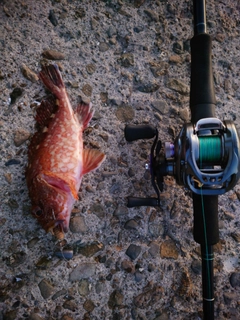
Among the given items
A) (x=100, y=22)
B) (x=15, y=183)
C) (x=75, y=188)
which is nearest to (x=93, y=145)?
(x=75, y=188)

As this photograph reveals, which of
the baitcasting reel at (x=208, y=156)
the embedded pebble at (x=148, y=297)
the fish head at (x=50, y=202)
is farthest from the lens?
the embedded pebble at (x=148, y=297)

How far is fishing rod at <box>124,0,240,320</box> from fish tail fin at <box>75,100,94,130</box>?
36 cm

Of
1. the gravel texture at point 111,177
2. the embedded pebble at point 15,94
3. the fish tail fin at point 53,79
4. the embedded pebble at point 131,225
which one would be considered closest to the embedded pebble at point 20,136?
the gravel texture at point 111,177

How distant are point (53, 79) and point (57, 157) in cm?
62

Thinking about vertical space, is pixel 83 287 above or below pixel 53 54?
below

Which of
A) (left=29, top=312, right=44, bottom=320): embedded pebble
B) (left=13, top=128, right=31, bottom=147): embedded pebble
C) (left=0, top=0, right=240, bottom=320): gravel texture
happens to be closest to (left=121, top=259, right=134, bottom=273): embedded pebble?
(left=0, top=0, right=240, bottom=320): gravel texture

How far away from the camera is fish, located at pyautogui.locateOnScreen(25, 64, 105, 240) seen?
2.16 meters

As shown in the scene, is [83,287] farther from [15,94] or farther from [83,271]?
[15,94]

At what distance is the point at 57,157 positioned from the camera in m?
2.27

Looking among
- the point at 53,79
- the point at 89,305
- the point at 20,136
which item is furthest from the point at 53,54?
the point at 89,305

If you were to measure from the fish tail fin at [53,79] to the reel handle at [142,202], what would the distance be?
939 millimetres

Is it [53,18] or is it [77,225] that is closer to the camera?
[77,225]

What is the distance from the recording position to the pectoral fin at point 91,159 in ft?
7.72

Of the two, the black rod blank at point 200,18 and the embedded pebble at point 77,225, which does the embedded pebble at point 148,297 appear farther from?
the black rod blank at point 200,18
